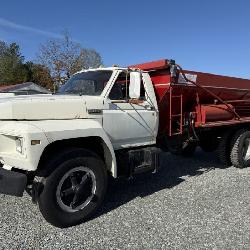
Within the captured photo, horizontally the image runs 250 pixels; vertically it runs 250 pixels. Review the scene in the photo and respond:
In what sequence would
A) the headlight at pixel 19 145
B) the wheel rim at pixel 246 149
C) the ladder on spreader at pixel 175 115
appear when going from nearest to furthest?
1. the headlight at pixel 19 145
2. the ladder on spreader at pixel 175 115
3. the wheel rim at pixel 246 149

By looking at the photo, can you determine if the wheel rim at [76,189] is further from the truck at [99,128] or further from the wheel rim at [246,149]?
the wheel rim at [246,149]

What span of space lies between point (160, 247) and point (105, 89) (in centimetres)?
264

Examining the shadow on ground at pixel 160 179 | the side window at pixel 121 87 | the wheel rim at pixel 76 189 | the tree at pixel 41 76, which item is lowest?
the shadow on ground at pixel 160 179

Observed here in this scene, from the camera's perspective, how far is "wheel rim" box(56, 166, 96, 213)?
16.5ft

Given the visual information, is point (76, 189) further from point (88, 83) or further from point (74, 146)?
point (88, 83)

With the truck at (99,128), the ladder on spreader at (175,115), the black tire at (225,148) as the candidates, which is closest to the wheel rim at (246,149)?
the truck at (99,128)

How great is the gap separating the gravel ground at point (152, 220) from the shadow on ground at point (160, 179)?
17 millimetres

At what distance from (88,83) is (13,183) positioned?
228 cm

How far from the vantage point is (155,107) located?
21.9 feet

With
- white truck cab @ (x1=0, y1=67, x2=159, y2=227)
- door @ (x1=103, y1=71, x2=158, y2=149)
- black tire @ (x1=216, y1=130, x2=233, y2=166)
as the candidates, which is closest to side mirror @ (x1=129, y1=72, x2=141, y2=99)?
white truck cab @ (x1=0, y1=67, x2=159, y2=227)

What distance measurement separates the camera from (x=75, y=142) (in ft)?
17.6

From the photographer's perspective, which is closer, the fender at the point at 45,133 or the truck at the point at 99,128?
the fender at the point at 45,133

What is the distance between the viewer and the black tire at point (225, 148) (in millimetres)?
8625

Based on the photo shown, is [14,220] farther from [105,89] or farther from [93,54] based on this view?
[93,54]
